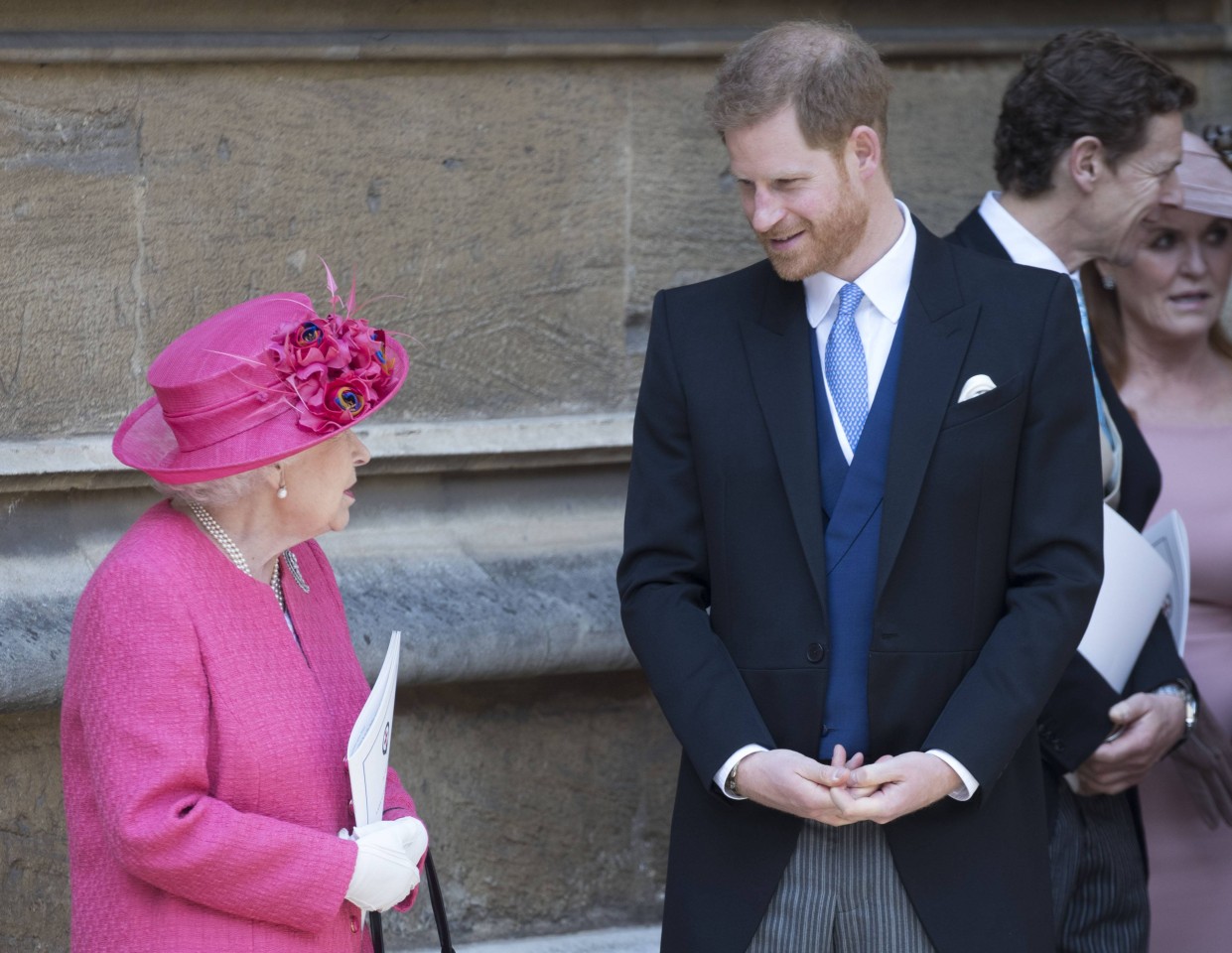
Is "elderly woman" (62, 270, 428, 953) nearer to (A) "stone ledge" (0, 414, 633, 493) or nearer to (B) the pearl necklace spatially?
(B) the pearl necklace

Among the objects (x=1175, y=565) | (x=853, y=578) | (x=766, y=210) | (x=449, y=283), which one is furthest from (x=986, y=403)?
(x=449, y=283)

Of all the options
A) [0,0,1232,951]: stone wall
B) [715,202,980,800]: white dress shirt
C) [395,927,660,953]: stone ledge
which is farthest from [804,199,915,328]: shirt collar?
[395,927,660,953]: stone ledge

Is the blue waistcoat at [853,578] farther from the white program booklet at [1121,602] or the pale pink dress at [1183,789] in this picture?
the pale pink dress at [1183,789]

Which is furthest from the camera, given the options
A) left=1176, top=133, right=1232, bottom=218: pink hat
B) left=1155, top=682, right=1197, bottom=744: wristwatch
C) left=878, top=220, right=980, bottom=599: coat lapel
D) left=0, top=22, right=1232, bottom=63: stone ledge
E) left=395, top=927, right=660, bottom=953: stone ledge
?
left=395, top=927, right=660, bottom=953: stone ledge

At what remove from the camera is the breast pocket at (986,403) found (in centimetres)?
240

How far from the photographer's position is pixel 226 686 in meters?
2.21

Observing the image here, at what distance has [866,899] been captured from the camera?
7.84 ft

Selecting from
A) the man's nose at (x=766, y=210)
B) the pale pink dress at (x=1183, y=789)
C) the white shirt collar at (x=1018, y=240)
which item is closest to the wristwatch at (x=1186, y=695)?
the pale pink dress at (x=1183, y=789)

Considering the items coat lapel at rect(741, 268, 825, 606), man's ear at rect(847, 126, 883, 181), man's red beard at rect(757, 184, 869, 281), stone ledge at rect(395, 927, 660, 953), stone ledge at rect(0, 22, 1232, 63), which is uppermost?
man's ear at rect(847, 126, 883, 181)

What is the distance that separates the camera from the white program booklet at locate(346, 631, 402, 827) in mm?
2201

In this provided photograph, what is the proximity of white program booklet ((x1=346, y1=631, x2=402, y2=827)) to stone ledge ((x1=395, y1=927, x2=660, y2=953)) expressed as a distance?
1.42m

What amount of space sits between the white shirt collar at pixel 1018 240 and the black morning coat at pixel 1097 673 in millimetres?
17

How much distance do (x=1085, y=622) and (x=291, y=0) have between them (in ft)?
6.56

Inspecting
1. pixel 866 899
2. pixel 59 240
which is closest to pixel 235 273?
pixel 59 240
